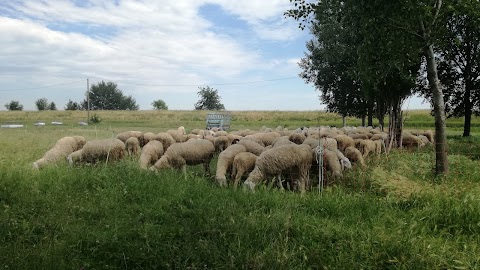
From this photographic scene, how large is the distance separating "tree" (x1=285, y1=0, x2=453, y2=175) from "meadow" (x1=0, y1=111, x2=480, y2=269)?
1664 mm

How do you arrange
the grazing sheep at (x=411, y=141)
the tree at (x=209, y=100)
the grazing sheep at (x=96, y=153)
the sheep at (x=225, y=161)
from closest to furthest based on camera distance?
the sheep at (x=225, y=161) → the grazing sheep at (x=96, y=153) → the grazing sheep at (x=411, y=141) → the tree at (x=209, y=100)

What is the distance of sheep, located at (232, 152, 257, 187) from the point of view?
9.26 metres

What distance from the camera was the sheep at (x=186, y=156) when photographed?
10769 millimetres

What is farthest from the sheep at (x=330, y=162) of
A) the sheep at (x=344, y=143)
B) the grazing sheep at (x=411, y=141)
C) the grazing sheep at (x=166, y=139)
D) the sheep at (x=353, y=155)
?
the grazing sheep at (x=411, y=141)

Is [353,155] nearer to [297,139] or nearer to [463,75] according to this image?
[297,139]

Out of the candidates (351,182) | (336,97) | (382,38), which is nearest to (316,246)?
(351,182)

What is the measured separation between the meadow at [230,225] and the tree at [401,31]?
1.66 m

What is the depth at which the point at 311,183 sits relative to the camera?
30.0ft

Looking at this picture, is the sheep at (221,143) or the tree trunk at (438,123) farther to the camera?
the sheep at (221,143)

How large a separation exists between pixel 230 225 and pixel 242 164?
11.7ft

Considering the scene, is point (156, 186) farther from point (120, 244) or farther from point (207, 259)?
point (207, 259)

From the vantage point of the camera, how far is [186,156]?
1110 cm

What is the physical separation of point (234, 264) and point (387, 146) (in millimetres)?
11907

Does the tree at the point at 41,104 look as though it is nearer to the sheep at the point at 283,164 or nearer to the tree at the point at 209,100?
the tree at the point at 209,100
